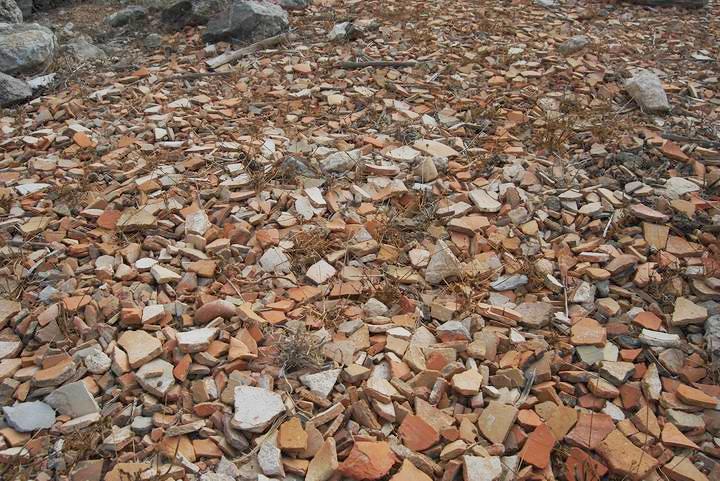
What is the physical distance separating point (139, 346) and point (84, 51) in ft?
12.8

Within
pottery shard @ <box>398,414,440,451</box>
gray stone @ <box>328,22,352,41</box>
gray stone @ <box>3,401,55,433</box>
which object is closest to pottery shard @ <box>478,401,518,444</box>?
pottery shard @ <box>398,414,440,451</box>

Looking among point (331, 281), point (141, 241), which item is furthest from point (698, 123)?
point (141, 241)

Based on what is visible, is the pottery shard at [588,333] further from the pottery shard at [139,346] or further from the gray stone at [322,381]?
the pottery shard at [139,346]

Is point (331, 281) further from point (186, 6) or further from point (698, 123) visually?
point (186, 6)

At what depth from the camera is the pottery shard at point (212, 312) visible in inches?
99.0

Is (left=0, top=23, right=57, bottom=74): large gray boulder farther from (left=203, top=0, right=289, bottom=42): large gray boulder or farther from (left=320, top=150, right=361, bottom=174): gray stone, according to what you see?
(left=320, top=150, right=361, bottom=174): gray stone

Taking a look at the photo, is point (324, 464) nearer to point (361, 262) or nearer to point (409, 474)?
point (409, 474)

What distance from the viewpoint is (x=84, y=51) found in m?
5.18

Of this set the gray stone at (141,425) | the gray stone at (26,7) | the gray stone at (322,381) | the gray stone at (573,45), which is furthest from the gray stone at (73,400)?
the gray stone at (26,7)

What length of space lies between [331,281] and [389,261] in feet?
1.06

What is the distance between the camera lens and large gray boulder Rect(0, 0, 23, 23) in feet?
18.4

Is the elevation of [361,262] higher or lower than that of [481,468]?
higher

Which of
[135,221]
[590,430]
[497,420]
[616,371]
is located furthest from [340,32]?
[590,430]

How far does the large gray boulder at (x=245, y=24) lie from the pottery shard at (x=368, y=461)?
421 centimetres
